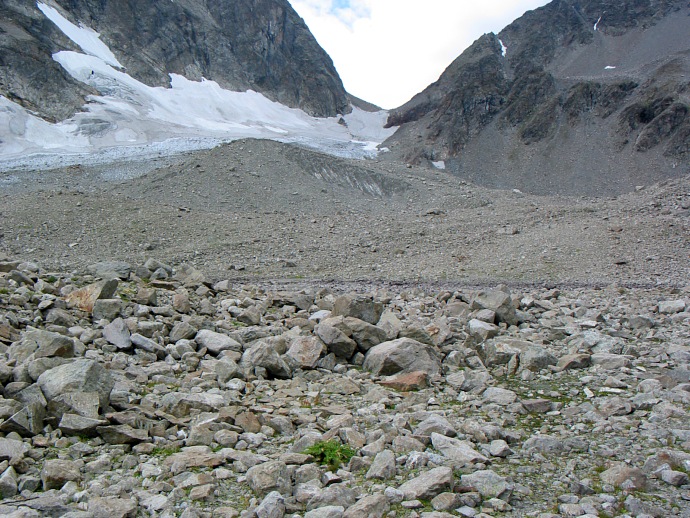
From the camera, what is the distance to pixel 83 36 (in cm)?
9131

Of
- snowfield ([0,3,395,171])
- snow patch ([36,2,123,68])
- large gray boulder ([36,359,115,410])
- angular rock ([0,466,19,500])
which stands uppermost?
snow patch ([36,2,123,68])

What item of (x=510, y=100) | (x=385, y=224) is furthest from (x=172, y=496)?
(x=510, y=100)

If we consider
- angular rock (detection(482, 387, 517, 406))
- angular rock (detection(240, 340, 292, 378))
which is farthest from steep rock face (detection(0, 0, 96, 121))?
angular rock (detection(482, 387, 517, 406))

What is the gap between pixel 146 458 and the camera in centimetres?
543

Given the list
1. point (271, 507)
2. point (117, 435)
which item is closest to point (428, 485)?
point (271, 507)

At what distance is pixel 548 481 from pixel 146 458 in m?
3.85

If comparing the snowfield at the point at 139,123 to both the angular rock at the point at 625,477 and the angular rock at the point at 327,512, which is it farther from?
the angular rock at the point at 625,477

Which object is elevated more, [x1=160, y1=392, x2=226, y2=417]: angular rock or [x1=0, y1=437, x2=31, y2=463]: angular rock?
[x1=0, y1=437, x2=31, y2=463]: angular rock

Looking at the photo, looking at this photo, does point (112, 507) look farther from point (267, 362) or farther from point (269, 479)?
point (267, 362)

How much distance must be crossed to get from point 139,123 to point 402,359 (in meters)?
71.3

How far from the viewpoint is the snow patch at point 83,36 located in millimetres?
88000

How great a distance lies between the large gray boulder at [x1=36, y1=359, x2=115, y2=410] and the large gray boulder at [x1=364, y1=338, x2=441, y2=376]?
156 inches

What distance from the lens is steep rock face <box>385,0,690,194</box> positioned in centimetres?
6844

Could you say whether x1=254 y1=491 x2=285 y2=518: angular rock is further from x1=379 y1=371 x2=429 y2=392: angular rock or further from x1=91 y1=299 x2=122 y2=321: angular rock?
x1=91 y1=299 x2=122 y2=321: angular rock
